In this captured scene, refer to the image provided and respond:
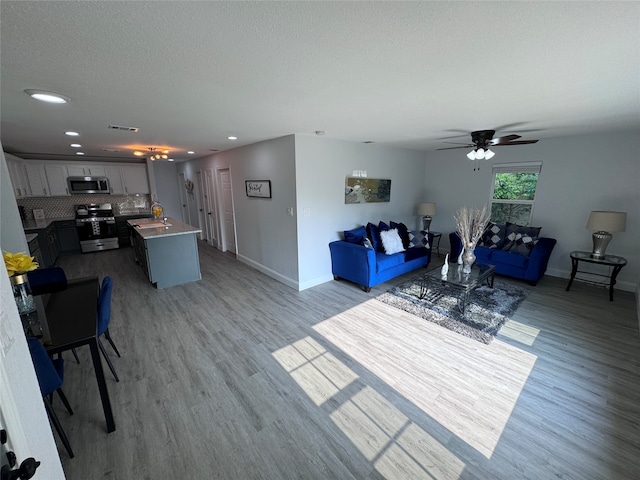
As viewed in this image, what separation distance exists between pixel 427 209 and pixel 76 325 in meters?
5.75

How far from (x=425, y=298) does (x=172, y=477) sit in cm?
329

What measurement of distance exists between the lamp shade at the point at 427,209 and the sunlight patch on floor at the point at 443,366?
312cm

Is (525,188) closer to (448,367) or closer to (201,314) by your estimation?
(448,367)

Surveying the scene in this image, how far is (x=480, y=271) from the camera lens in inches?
146

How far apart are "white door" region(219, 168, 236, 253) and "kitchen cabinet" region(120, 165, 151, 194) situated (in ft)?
9.03

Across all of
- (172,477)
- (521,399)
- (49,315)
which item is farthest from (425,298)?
(49,315)

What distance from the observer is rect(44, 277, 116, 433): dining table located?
60.0 inches

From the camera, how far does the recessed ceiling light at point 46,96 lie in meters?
1.80

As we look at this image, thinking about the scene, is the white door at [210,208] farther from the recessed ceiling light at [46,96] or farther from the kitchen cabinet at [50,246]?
the recessed ceiling light at [46,96]

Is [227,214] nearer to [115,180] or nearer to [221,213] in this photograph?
[221,213]

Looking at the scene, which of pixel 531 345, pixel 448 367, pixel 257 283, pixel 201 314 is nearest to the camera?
pixel 448 367

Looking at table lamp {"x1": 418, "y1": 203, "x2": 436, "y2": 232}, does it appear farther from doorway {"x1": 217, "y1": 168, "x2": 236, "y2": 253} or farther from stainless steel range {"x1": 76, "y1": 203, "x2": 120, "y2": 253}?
stainless steel range {"x1": 76, "y1": 203, "x2": 120, "y2": 253}

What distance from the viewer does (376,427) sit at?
1826 millimetres

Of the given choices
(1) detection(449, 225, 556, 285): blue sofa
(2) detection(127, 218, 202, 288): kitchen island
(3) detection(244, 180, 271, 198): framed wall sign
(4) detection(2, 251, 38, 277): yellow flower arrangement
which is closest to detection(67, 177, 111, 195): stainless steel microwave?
(2) detection(127, 218, 202, 288): kitchen island
